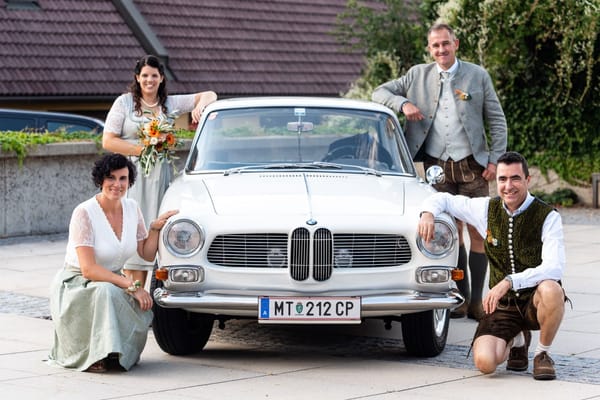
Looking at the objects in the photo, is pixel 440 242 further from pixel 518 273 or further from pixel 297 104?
pixel 297 104

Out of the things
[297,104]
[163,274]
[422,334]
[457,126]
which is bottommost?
[422,334]

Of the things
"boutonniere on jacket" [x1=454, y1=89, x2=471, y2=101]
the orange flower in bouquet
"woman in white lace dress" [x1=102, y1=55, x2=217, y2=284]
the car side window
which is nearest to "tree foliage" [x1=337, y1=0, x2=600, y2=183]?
the car side window

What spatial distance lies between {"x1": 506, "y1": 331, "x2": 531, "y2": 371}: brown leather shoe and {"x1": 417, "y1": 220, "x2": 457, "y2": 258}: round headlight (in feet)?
2.23

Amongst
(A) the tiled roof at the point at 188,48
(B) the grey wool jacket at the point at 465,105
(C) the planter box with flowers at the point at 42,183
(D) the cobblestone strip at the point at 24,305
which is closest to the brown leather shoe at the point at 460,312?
(B) the grey wool jacket at the point at 465,105

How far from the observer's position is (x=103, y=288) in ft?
24.5

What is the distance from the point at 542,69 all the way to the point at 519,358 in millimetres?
11748

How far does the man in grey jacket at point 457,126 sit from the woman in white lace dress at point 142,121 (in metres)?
1.74

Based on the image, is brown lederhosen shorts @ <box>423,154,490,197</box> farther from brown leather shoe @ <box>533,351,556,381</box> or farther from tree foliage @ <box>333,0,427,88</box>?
tree foliage @ <box>333,0,427,88</box>

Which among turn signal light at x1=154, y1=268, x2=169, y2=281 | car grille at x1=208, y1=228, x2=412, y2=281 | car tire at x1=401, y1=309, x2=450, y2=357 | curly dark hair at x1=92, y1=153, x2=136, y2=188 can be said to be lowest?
car tire at x1=401, y1=309, x2=450, y2=357

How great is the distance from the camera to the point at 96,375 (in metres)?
7.36

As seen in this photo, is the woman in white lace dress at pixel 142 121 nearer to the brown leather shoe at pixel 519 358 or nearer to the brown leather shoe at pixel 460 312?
the brown leather shoe at pixel 460 312

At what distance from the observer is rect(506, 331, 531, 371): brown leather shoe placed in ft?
24.7

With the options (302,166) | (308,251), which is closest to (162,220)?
(308,251)

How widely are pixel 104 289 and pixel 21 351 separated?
3.21 feet
